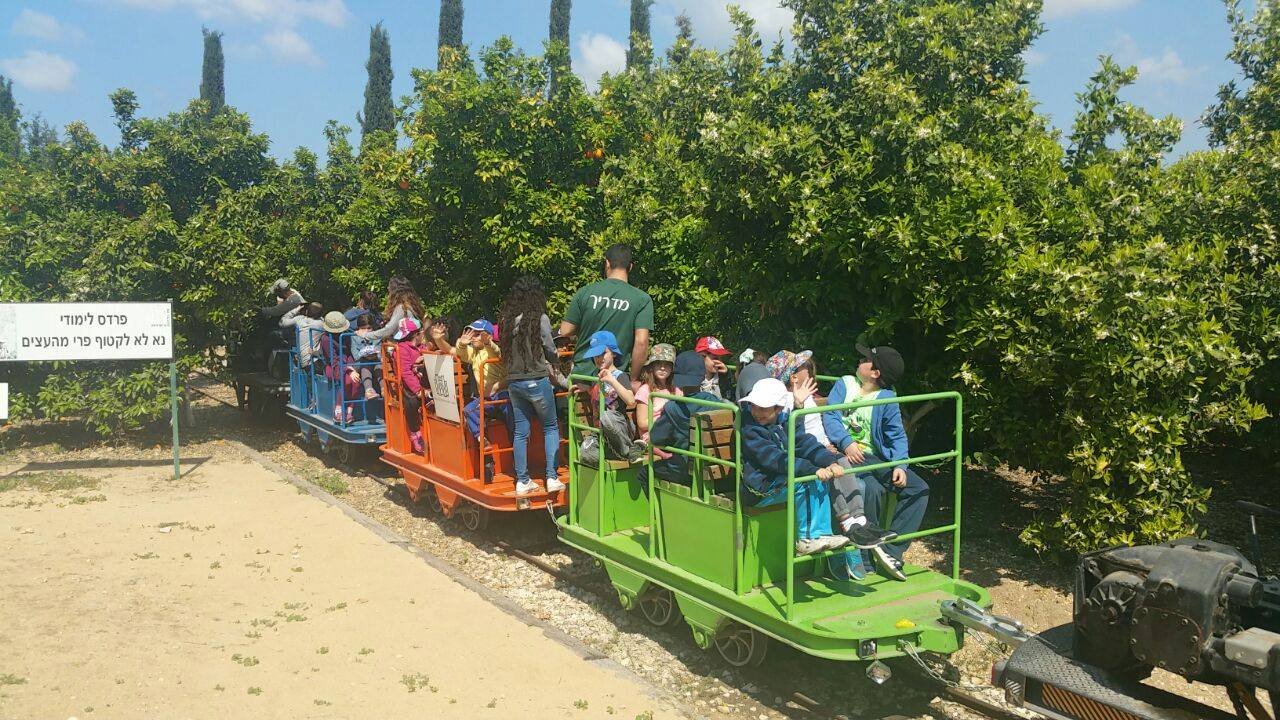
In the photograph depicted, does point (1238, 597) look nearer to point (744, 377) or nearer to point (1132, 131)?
point (744, 377)

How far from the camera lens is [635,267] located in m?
10.6

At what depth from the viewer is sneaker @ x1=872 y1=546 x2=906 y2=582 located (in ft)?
19.4

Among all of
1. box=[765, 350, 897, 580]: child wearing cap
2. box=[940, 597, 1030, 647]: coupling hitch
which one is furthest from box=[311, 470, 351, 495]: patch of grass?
box=[940, 597, 1030, 647]: coupling hitch

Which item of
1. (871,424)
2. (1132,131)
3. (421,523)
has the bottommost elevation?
(421,523)

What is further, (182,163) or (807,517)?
(182,163)

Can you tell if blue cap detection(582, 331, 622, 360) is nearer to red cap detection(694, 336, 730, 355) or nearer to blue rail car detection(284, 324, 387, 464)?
red cap detection(694, 336, 730, 355)

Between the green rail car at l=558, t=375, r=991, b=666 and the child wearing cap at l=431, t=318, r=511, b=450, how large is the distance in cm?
192

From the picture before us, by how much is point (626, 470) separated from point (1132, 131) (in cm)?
525

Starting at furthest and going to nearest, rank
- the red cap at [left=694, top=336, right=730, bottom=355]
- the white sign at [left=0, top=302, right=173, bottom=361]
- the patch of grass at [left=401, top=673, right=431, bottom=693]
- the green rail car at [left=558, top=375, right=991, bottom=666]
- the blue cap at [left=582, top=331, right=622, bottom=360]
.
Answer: the white sign at [left=0, top=302, right=173, bottom=361], the red cap at [left=694, top=336, right=730, bottom=355], the blue cap at [left=582, top=331, right=622, bottom=360], the patch of grass at [left=401, top=673, right=431, bottom=693], the green rail car at [left=558, top=375, right=991, bottom=666]

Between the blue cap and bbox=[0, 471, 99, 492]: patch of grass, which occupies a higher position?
the blue cap

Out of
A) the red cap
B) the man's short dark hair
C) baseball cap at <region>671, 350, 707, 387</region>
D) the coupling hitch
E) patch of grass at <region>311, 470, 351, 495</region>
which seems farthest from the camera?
patch of grass at <region>311, 470, 351, 495</region>

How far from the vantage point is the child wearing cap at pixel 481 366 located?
8.35m

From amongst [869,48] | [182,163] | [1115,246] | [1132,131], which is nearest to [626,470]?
[1115,246]

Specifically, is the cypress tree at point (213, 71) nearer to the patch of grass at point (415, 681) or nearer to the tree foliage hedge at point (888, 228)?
the tree foliage hedge at point (888, 228)
